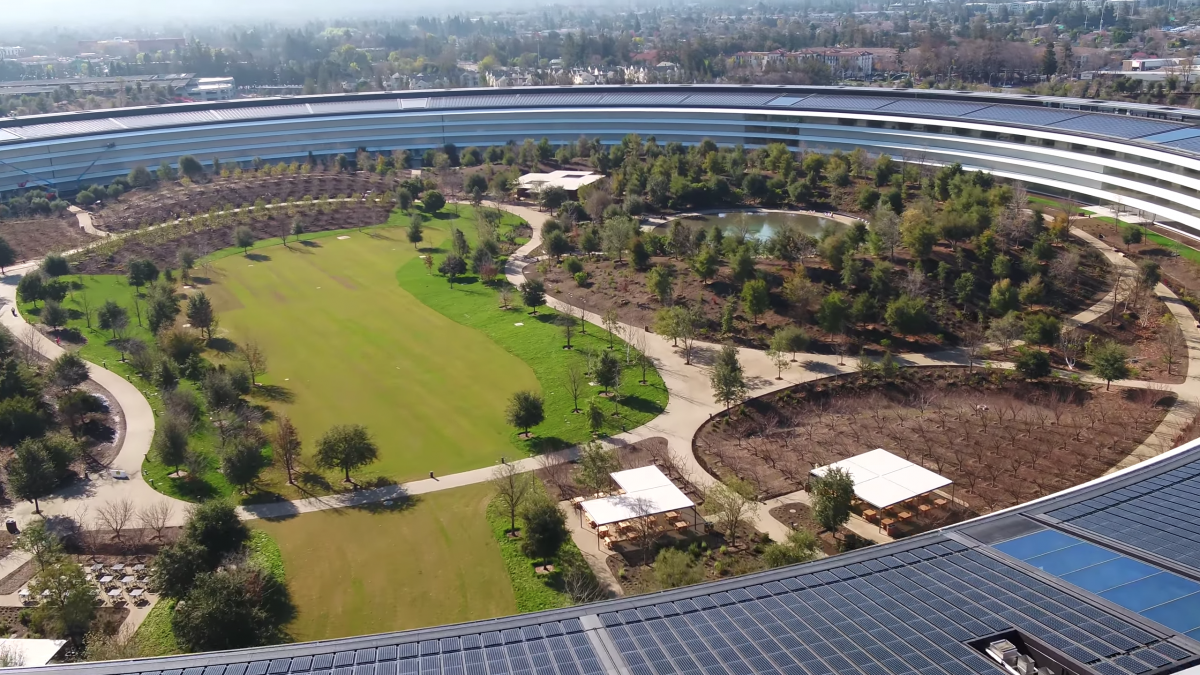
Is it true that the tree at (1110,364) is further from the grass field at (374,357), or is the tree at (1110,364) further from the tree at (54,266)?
the tree at (54,266)

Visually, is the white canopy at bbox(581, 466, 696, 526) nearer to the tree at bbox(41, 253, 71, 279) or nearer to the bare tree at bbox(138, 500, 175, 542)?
the bare tree at bbox(138, 500, 175, 542)

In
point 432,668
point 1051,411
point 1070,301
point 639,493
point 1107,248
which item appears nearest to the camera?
point 432,668

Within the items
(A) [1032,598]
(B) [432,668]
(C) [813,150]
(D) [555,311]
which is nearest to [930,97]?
(C) [813,150]

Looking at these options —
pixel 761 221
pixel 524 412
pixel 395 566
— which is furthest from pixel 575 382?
pixel 761 221

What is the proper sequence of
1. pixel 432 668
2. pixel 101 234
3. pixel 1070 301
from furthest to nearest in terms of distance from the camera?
pixel 101 234, pixel 1070 301, pixel 432 668

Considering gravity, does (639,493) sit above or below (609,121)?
below

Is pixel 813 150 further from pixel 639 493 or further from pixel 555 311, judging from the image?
pixel 639 493

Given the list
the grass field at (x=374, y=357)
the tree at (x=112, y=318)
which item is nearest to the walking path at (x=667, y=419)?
the tree at (x=112, y=318)
